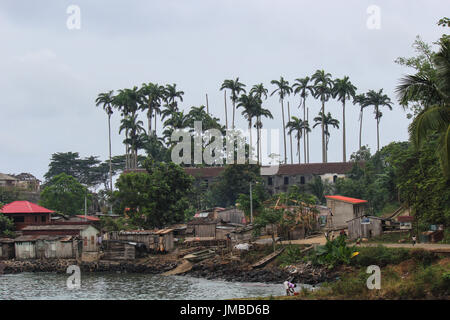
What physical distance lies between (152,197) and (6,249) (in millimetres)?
14426

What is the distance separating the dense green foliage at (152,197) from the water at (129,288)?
11.0 m

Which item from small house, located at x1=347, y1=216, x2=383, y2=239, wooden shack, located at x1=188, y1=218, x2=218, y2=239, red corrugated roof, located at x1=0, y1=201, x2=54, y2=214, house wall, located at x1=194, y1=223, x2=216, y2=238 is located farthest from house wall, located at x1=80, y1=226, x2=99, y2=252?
small house, located at x1=347, y1=216, x2=383, y2=239

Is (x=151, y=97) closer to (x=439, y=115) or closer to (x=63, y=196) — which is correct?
(x=63, y=196)

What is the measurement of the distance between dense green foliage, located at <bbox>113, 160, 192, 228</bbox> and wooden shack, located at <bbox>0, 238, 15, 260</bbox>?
1079 centimetres

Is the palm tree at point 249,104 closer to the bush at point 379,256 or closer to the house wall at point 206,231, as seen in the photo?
the house wall at point 206,231

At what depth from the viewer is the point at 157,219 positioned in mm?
54406

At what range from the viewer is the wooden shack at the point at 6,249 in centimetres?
4925

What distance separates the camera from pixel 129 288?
37.5 meters

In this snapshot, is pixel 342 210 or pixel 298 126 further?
pixel 298 126

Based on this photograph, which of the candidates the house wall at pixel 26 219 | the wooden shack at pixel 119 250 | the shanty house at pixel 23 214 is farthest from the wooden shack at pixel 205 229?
the house wall at pixel 26 219

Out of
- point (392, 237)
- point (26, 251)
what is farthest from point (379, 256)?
point (26, 251)
